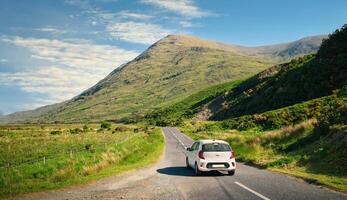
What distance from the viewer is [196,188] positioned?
745 inches

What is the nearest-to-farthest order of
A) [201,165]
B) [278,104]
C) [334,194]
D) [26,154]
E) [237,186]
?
[334,194] → [237,186] → [201,165] → [26,154] → [278,104]

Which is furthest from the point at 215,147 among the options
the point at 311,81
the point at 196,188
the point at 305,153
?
the point at 311,81

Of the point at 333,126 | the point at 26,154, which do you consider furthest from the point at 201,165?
the point at 26,154

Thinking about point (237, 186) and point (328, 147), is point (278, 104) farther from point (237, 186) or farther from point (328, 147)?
point (237, 186)

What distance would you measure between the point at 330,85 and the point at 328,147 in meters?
54.1

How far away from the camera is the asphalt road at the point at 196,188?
1675 cm

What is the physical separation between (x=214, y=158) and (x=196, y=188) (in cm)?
500

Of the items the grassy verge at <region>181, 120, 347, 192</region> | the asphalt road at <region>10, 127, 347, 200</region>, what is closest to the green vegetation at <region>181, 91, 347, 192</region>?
the grassy verge at <region>181, 120, 347, 192</region>

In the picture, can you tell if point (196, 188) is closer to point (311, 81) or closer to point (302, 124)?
point (302, 124)

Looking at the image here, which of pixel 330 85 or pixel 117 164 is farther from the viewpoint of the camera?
pixel 330 85

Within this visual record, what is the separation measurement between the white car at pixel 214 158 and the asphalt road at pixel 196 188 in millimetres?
487

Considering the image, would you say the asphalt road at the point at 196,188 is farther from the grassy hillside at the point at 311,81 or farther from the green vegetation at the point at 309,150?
the grassy hillside at the point at 311,81

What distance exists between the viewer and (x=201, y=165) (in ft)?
77.7

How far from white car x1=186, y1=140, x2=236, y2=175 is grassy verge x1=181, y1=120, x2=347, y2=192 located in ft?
10.5
